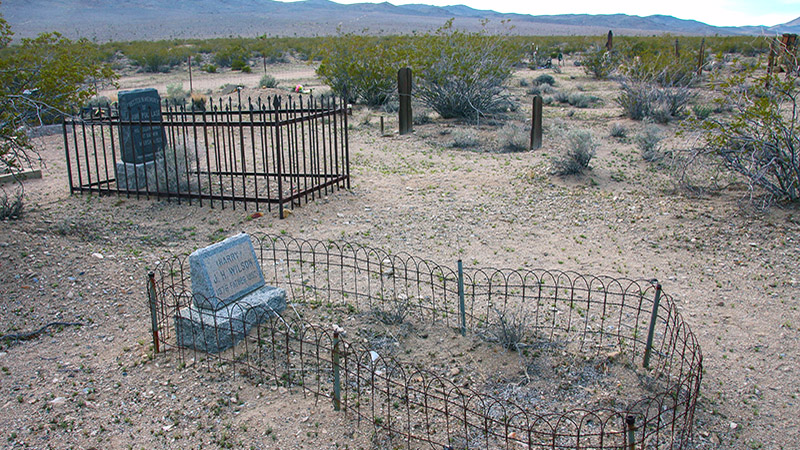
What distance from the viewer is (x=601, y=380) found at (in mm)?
4523

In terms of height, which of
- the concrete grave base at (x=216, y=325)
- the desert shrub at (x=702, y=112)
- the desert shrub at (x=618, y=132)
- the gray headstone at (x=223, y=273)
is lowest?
the concrete grave base at (x=216, y=325)

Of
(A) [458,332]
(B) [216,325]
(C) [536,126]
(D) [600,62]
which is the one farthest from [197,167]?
(D) [600,62]

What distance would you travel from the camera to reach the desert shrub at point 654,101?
15414 mm

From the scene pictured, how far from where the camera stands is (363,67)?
19109 millimetres

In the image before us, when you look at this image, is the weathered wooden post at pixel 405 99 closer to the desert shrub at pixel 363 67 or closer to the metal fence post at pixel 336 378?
the desert shrub at pixel 363 67

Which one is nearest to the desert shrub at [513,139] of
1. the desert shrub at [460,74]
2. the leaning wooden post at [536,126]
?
the leaning wooden post at [536,126]

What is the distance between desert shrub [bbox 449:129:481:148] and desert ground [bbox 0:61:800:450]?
610mm

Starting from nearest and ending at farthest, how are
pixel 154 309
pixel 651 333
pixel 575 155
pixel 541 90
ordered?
pixel 651 333
pixel 154 309
pixel 575 155
pixel 541 90

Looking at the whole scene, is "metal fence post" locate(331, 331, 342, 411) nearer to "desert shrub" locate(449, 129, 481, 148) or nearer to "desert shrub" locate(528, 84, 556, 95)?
"desert shrub" locate(449, 129, 481, 148)

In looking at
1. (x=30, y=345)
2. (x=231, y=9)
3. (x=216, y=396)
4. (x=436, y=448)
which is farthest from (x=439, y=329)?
(x=231, y=9)

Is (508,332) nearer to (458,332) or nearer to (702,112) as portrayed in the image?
(458,332)

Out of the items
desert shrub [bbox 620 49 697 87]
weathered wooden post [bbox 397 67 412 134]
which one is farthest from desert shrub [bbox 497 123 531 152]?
desert shrub [bbox 620 49 697 87]

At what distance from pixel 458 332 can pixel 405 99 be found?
9.77m

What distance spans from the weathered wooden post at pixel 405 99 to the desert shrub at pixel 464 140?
1.43m
